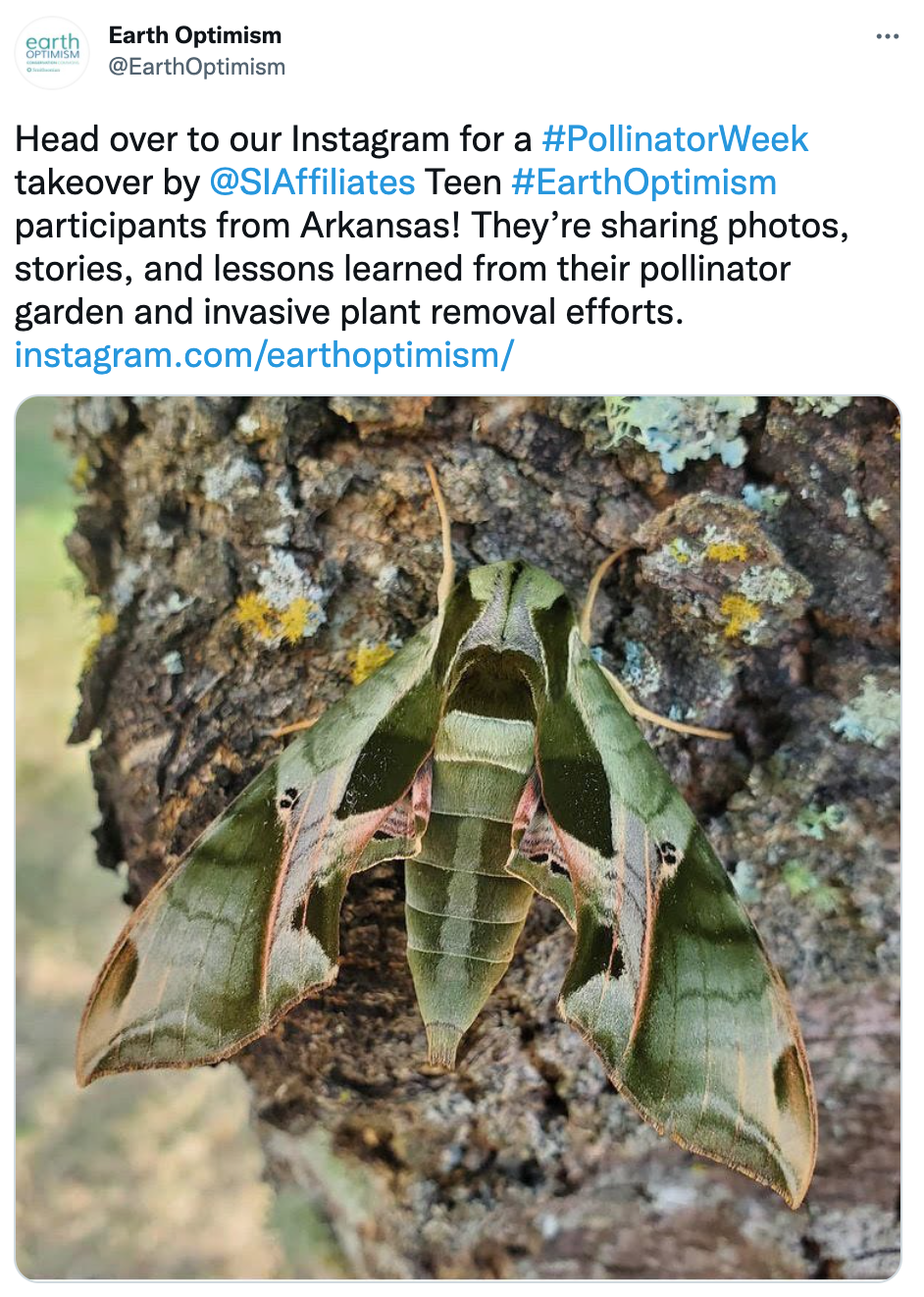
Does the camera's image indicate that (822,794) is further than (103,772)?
No

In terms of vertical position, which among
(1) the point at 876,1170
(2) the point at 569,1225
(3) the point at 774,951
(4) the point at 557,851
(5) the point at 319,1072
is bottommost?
(2) the point at 569,1225

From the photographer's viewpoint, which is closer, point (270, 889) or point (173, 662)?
point (270, 889)

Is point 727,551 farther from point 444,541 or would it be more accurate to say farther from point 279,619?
point 279,619

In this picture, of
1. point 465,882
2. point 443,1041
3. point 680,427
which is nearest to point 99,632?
point 465,882

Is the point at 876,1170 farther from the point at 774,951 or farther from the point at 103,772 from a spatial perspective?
the point at 103,772
